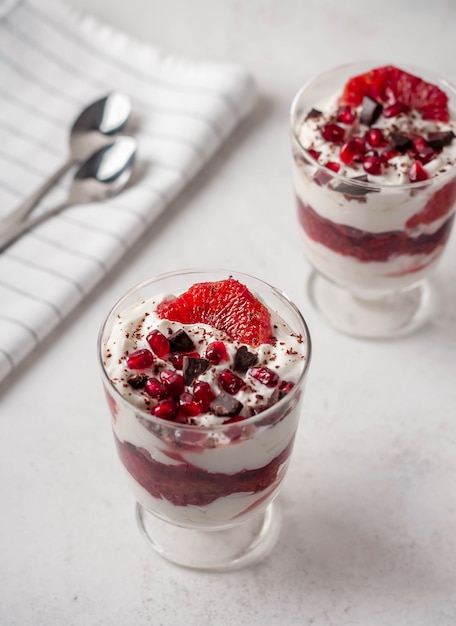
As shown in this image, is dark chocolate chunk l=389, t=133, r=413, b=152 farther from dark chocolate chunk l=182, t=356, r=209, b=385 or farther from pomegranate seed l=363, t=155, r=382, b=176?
dark chocolate chunk l=182, t=356, r=209, b=385

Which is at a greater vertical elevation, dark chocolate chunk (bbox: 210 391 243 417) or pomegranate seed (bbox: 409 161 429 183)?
dark chocolate chunk (bbox: 210 391 243 417)

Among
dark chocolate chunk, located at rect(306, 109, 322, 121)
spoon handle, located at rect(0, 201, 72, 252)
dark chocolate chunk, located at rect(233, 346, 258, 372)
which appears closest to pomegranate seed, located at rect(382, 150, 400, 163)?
dark chocolate chunk, located at rect(306, 109, 322, 121)

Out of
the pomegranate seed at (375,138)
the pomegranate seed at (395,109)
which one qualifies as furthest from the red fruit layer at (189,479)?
the pomegranate seed at (395,109)

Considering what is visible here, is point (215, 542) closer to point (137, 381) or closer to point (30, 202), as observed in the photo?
point (137, 381)

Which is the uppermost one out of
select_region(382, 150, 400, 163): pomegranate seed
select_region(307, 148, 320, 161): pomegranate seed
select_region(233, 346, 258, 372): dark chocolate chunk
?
select_region(233, 346, 258, 372): dark chocolate chunk

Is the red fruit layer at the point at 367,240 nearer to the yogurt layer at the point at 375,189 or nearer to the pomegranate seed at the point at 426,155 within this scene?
the yogurt layer at the point at 375,189

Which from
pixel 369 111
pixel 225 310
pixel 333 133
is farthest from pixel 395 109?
pixel 225 310

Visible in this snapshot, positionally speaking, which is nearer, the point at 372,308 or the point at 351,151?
the point at 351,151
